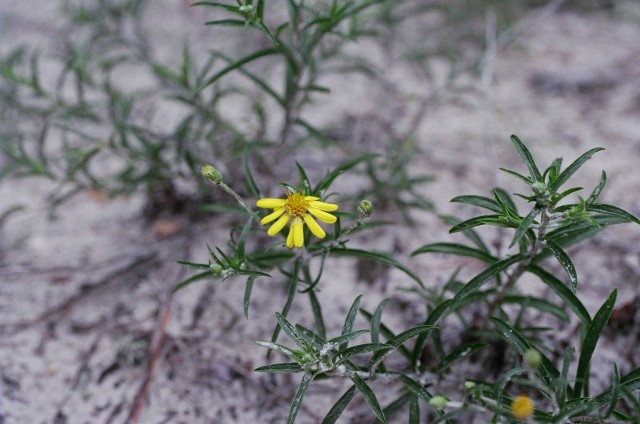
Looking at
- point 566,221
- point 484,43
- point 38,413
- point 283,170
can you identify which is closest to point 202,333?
point 38,413

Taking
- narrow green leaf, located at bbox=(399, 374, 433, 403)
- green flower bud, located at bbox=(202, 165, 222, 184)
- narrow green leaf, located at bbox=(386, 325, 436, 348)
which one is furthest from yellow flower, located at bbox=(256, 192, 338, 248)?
narrow green leaf, located at bbox=(399, 374, 433, 403)

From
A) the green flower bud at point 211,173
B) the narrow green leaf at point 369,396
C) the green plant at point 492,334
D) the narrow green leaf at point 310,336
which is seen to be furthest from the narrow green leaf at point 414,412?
the green flower bud at point 211,173

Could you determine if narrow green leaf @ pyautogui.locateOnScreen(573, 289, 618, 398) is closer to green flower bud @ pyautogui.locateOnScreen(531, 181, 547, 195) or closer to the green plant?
the green plant

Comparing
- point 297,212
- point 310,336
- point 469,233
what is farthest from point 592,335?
point 297,212

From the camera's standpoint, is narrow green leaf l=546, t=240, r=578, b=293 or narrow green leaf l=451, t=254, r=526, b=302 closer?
narrow green leaf l=546, t=240, r=578, b=293

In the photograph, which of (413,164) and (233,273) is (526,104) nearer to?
(413,164)

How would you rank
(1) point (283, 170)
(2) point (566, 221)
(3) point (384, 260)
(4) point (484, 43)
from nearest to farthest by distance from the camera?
(2) point (566, 221) < (3) point (384, 260) < (1) point (283, 170) < (4) point (484, 43)
